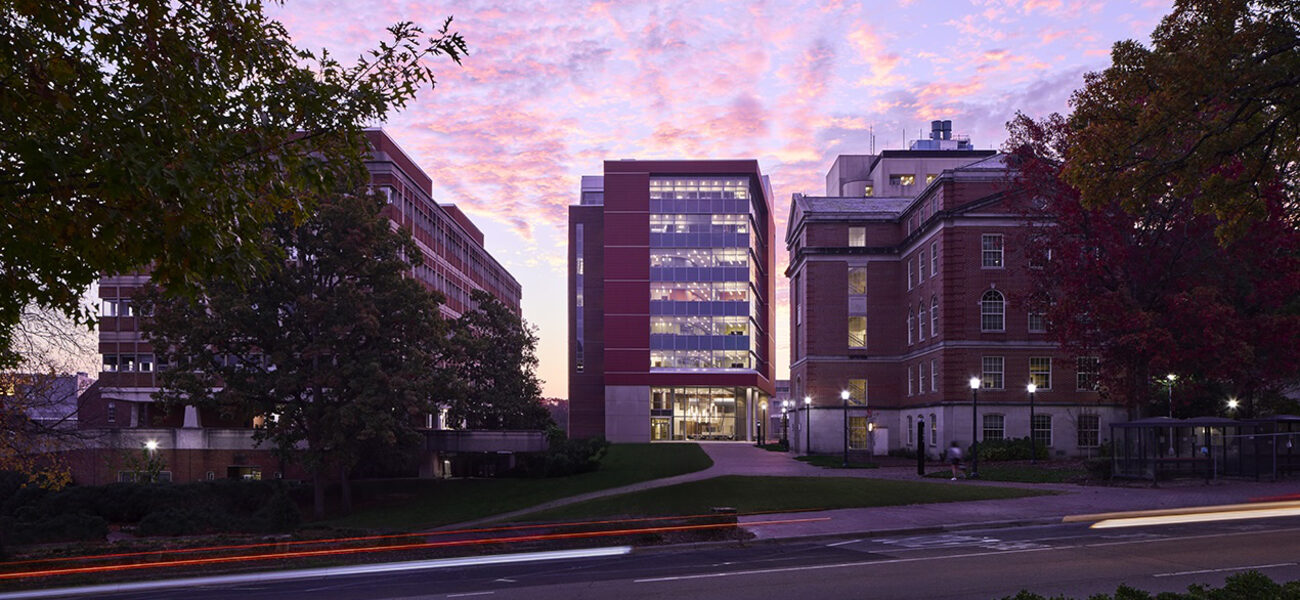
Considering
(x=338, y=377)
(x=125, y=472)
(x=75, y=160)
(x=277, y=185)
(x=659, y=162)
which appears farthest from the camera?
(x=659, y=162)

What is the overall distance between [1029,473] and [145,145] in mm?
39953

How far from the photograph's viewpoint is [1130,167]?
54.8 feet

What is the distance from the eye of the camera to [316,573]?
1789 cm

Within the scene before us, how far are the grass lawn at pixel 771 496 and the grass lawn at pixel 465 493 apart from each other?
23.2 feet

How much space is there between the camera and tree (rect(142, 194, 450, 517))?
123 ft

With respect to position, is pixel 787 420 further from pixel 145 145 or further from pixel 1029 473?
pixel 145 145

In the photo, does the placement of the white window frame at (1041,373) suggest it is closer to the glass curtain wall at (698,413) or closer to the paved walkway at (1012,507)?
the paved walkway at (1012,507)

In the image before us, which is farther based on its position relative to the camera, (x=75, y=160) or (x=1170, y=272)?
(x=1170, y=272)

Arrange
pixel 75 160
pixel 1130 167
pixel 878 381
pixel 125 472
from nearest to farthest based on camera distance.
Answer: pixel 75 160 → pixel 1130 167 → pixel 125 472 → pixel 878 381

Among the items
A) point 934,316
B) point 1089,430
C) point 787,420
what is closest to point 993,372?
point 934,316

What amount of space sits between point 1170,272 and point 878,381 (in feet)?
101

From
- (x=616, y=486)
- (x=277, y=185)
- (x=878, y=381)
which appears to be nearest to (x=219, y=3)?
(x=277, y=185)

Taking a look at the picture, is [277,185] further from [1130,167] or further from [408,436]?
[408,436]

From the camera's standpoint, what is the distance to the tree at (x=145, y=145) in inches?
324
